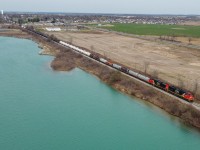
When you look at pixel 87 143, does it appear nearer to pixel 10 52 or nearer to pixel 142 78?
pixel 142 78

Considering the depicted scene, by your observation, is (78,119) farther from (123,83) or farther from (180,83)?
(180,83)

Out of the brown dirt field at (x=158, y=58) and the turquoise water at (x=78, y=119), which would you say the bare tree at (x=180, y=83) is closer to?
the brown dirt field at (x=158, y=58)

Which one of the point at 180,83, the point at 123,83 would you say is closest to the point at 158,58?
the point at 180,83

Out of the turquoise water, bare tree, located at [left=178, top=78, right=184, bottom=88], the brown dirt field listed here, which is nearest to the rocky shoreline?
the turquoise water

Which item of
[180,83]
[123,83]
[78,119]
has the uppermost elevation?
[180,83]

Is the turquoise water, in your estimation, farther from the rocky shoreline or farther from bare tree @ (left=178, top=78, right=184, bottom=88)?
bare tree @ (left=178, top=78, right=184, bottom=88)

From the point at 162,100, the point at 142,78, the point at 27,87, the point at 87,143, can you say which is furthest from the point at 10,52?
the point at 87,143
